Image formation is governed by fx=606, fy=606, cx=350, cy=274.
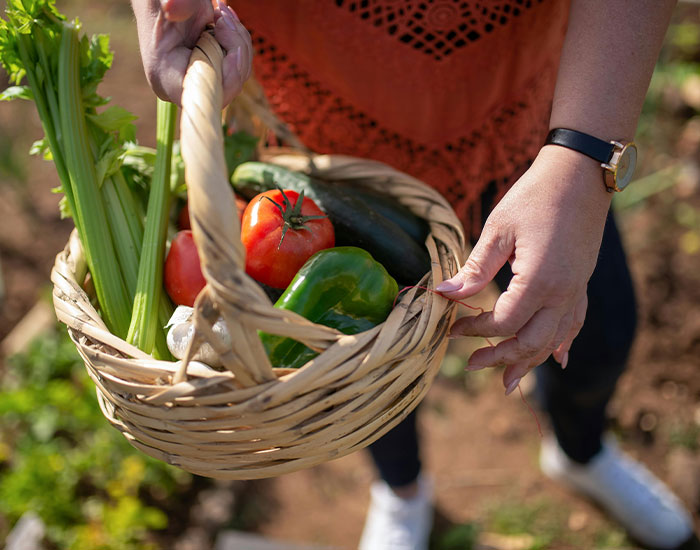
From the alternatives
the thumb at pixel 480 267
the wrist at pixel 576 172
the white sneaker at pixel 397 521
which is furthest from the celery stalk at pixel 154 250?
the white sneaker at pixel 397 521

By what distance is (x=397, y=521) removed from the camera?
206 centimetres

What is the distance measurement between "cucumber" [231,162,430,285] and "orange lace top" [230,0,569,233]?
0.17 metres

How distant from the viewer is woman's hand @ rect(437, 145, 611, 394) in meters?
0.96

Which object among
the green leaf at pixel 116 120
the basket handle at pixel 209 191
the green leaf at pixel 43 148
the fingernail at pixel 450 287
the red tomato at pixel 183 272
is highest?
the basket handle at pixel 209 191

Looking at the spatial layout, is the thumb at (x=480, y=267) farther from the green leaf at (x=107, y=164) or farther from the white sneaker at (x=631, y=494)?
the white sneaker at (x=631, y=494)

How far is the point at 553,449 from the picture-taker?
7.31 feet

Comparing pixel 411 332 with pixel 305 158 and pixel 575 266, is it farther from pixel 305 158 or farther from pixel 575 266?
pixel 305 158

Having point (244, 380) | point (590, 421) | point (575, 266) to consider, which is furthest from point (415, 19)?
point (590, 421)

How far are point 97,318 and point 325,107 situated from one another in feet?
2.31

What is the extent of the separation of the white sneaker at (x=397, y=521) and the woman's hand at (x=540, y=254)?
118cm

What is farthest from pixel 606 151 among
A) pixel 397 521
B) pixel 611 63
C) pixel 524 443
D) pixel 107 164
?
pixel 524 443

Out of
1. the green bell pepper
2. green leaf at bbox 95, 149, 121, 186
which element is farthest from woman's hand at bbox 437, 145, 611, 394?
green leaf at bbox 95, 149, 121, 186

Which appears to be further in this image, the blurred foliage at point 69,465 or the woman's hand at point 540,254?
the blurred foliage at point 69,465

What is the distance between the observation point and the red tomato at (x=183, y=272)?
1.24 meters
